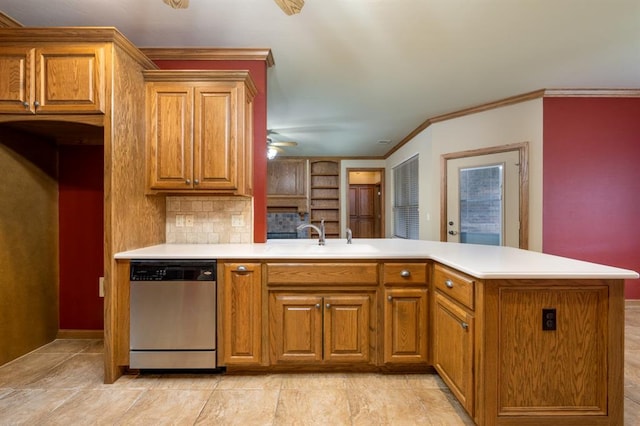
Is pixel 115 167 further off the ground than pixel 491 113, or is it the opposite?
pixel 491 113

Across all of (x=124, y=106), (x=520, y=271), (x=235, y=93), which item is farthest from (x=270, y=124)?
(x=520, y=271)

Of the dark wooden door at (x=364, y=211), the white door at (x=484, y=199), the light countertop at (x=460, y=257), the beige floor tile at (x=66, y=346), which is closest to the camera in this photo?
the light countertop at (x=460, y=257)

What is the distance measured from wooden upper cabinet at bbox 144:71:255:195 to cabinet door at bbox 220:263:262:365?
69cm

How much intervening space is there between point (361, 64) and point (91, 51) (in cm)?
210

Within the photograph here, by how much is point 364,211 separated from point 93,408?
24.0 ft

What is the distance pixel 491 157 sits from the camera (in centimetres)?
399

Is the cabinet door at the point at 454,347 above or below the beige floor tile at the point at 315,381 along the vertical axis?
above

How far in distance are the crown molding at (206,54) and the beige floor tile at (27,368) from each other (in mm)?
2539

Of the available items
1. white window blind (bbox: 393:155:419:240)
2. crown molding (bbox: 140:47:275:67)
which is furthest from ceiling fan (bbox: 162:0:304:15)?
white window blind (bbox: 393:155:419:240)

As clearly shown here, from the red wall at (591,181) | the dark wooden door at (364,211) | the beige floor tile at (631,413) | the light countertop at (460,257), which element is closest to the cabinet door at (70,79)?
the light countertop at (460,257)

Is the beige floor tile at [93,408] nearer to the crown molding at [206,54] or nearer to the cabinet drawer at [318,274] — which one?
the cabinet drawer at [318,274]

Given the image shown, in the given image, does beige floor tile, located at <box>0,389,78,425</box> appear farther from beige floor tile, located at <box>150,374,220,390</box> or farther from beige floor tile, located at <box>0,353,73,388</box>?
beige floor tile, located at <box>150,374,220,390</box>

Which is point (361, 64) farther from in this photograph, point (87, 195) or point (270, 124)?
point (87, 195)

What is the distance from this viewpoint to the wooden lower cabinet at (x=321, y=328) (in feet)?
7.05
